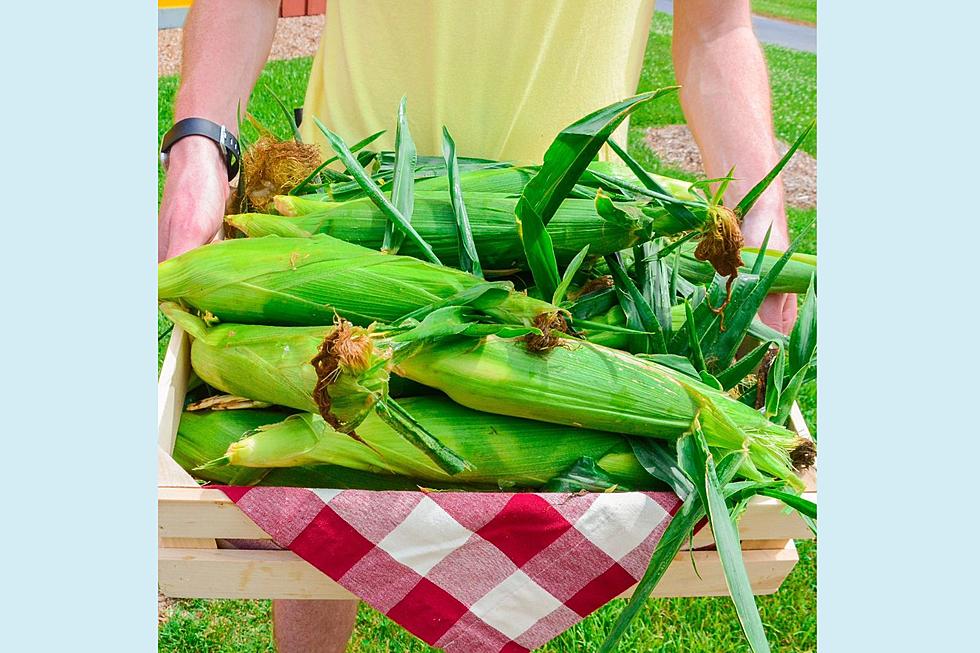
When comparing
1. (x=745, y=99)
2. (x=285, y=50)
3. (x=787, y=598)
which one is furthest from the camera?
(x=285, y=50)

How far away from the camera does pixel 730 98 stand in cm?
144

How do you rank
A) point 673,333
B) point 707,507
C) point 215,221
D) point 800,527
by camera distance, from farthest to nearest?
point 215,221 < point 673,333 < point 800,527 < point 707,507

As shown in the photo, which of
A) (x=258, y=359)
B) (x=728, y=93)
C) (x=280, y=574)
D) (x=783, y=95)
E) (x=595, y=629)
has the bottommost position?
(x=595, y=629)

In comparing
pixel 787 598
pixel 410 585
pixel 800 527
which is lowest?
pixel 787 598

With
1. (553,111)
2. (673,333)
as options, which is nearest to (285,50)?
(553,111)

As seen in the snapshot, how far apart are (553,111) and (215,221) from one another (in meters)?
0.54

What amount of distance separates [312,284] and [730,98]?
751 mm

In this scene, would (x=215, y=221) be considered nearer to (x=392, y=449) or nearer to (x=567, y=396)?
(x=392, y=449)

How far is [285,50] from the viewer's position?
4.62m

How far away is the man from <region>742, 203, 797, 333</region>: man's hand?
0.07 feet

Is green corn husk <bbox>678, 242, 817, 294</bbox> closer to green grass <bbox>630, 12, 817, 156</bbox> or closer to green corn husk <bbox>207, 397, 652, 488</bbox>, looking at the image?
green corn husk <bbox>207, 397, 652, 488</bbox>

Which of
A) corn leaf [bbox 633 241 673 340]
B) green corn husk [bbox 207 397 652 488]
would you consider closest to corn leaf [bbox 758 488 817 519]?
green corn husk [bbox 207 397 652 488]

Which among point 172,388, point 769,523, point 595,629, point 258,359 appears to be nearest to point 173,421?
point 172,388

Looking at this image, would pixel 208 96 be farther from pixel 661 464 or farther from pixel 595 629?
pixel 595 629
